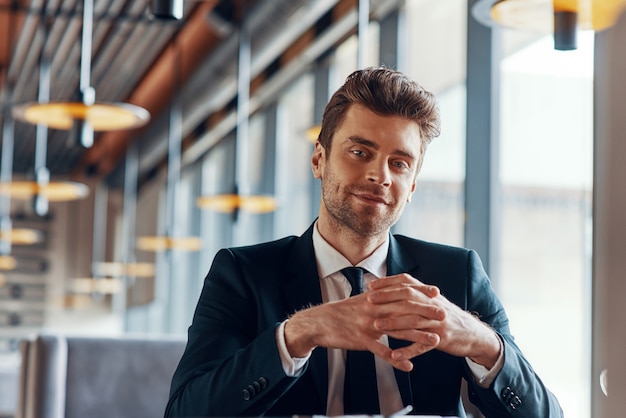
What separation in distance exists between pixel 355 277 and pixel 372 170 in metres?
0.23

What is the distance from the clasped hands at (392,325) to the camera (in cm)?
155

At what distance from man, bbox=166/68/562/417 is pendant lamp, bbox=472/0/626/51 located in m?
0.71

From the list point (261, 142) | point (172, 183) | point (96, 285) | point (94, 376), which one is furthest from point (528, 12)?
→ point (96, 285)

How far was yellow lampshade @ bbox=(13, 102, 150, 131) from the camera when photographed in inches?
220

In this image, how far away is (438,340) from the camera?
1.57 m

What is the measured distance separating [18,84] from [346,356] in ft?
37.6

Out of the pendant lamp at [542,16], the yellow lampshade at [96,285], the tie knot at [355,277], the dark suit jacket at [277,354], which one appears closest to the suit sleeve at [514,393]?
the dark suit jacket at [277,354]

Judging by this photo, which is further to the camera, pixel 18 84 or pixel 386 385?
pixel 18 84

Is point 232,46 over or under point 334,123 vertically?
over

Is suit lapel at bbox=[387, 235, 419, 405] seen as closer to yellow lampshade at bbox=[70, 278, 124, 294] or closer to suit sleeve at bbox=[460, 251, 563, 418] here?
suit sleeve at bbox=[460, 251, 563, 418]

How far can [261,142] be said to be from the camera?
428 inches

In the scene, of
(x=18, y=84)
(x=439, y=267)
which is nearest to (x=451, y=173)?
(x=439, y=267)

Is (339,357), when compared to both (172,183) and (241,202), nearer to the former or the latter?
(241,202)

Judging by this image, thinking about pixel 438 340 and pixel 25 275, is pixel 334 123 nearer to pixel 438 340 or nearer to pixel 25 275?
pixel 438 340
